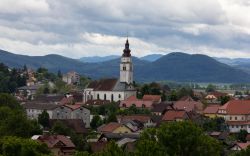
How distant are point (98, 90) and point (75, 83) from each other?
4472cm

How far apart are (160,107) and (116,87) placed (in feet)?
62.0

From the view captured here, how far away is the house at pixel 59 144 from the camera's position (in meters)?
58.7

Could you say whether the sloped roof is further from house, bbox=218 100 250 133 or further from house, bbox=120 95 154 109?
house, bbox=218 100 250 133

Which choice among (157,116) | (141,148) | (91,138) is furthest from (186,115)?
(141,148)

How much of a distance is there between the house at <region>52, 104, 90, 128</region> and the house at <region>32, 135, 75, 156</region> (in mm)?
29862

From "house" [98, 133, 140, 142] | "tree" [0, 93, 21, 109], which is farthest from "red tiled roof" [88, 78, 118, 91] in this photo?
"house" [98, 133, 140, 142]

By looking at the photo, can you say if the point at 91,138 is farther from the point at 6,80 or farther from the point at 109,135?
the point at 6,80

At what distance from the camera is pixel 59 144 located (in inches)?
2346

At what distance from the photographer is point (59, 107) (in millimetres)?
97375

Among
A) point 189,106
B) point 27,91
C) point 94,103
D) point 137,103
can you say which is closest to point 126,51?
point 94,103

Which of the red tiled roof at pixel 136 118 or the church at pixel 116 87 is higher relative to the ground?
the church at pixel 116 87

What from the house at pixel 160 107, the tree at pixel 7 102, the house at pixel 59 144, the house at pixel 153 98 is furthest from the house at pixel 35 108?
the house at pixel 59 144

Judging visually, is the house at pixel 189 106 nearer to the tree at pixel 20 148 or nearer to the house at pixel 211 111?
the house at pixel 211 111

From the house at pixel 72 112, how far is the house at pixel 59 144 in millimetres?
29862
